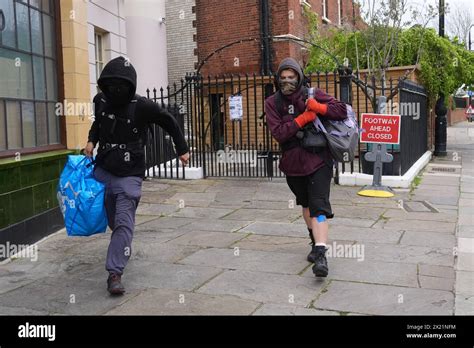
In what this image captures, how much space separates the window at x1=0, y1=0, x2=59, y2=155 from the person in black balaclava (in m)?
1.98

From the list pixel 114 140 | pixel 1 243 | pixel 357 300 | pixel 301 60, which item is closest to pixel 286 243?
pixel 357 300

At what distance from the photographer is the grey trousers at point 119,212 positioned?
4.57m

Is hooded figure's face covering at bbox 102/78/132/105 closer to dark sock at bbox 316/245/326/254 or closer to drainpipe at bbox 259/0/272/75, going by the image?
dark sock at bbox 316/245/326/254

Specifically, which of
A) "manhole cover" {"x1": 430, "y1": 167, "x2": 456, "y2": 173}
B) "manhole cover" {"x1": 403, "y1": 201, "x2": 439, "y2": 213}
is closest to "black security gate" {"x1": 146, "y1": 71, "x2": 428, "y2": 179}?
"manhole cover" {"x1": 430, "y1": 167, "x2": 456, "y2": 173}

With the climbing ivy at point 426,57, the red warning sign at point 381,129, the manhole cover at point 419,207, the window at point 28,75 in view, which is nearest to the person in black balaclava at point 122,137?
the window at point 28,75

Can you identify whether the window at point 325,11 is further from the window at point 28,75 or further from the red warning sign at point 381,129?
the window at point 28,75

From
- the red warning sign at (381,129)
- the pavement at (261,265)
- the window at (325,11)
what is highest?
the window at (325,11)

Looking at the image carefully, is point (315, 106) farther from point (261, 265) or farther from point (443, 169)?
point (443, 169)

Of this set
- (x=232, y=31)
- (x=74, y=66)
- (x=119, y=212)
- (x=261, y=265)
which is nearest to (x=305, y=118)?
(x=261, y=265)

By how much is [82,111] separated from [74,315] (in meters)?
4.13

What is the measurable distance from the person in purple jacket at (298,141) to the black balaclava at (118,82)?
4.18 feet

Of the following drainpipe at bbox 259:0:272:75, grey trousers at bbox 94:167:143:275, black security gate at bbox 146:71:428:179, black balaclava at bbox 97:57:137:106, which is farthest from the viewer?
drainpipe at bbox 259:0:272:75

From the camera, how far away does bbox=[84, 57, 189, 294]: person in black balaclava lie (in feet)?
15.4

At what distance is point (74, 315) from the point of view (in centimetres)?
414
